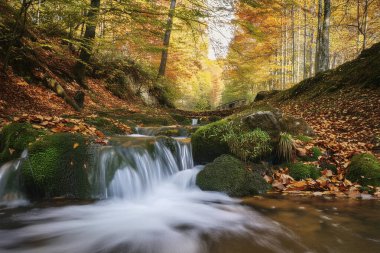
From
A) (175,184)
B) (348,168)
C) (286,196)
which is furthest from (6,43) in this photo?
(348,168)

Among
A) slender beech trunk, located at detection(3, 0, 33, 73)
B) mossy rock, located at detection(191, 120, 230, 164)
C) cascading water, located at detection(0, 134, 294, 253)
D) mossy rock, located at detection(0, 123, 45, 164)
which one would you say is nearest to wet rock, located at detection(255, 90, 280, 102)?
mossy rock, located at detection(191, 120, 230, 164)

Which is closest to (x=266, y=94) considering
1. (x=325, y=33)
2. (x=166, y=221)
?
(x=325, y=33)

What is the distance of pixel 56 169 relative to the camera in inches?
167

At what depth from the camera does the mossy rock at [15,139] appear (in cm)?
427

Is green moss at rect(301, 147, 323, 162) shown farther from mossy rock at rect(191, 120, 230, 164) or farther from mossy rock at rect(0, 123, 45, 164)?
mossy rock at rect(0, 123, 45, 164)

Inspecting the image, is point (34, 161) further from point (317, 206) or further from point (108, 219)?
point (317, 206)

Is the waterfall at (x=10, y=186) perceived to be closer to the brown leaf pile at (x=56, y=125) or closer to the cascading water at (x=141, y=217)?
the cascading water at (x=141, y=217)

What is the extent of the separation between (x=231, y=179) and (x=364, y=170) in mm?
2236

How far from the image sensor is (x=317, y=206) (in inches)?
161

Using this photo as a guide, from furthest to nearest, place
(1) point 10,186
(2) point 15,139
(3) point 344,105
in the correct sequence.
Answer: (3) point 344,105 → (2) point 15,139 → (1) point 10,186

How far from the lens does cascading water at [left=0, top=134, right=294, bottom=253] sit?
3019 millimetres

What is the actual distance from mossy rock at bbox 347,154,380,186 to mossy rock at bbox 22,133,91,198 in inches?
173

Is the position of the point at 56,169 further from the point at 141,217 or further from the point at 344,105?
the point at 344,105

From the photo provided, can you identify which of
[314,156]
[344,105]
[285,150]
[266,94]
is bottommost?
[314,156]
